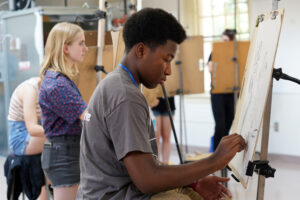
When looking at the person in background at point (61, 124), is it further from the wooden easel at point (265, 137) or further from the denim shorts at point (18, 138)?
the wooden easel at point (265, 137)

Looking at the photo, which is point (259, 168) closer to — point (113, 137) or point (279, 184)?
point (113, 137)

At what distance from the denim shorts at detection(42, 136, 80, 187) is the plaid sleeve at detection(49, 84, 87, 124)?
0.11 meters

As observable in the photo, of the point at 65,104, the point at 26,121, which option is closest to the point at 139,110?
the point at 65,104

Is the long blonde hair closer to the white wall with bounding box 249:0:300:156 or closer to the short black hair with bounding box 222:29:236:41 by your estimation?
the short black hair with bounding box 222:29:236:41

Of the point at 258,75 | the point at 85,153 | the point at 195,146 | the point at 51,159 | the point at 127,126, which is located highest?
the point at 258,75

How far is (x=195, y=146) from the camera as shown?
5.79m

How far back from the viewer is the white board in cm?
147

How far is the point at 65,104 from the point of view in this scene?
205cm

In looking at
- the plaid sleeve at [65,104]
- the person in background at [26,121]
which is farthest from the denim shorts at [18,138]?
the plaid sleeve at [65,104]

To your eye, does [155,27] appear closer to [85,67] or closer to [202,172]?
[202,172]

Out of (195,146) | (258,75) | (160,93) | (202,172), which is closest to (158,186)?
(202,172)

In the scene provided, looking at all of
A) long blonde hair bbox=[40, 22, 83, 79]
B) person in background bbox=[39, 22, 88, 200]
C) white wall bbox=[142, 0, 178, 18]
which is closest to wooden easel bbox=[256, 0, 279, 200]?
person in background bbox=[39, 22, 88, 200]

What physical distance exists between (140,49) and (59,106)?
87 centimetres

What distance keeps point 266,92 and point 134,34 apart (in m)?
0.50
